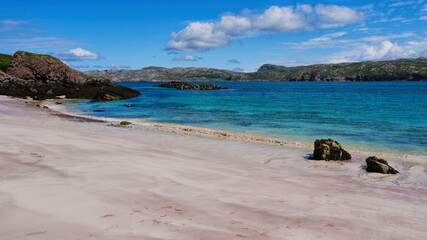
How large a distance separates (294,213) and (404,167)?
33.8ft

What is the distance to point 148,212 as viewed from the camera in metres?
5.58

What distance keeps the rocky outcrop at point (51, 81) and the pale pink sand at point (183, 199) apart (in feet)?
179

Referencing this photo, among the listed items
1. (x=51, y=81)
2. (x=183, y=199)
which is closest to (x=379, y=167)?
(x=183, y=199)

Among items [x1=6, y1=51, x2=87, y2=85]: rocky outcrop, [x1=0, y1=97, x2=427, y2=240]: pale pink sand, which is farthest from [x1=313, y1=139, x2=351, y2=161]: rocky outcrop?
[x1=6, y1=51, x2=87, y2=85]: rocky outcrop

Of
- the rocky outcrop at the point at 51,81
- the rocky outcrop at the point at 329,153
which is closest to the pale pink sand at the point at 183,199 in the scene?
the rocky outcrop at the point at 329,153

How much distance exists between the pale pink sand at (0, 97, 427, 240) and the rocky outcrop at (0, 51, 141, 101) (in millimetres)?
54468

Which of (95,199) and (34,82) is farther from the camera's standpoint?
(34,82)

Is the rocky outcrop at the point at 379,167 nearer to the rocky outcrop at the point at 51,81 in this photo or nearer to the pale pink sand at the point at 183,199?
the pale pink sand at the point at 183,199

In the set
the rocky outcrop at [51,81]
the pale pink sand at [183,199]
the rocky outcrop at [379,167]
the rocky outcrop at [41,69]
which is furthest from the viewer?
the rocky outcrop at [41,69]

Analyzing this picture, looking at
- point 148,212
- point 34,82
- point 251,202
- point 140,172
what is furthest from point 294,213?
point 34,82

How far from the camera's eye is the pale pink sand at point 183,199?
193 inches

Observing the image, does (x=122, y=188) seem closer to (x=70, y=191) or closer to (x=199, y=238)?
(x=70, y=191)

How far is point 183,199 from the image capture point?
6637mm

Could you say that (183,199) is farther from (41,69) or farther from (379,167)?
(41,69)
